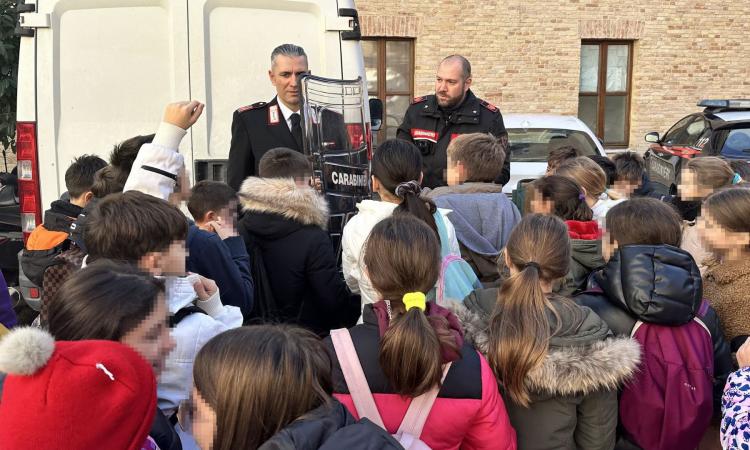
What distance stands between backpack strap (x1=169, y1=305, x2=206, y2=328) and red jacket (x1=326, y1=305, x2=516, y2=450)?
453 millimetres

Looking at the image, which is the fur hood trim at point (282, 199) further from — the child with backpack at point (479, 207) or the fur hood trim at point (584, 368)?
the fur hood trim at point (584, 368)

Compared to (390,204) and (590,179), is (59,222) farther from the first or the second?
(590,179)

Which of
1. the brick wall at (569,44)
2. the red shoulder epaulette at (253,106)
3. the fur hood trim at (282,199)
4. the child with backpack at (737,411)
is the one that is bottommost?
the child with backpack at (737,411)

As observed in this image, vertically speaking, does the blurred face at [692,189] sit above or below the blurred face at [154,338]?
above

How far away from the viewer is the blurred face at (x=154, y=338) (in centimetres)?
175

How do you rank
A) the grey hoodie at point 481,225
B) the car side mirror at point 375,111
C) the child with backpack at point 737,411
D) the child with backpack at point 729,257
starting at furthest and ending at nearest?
the car side mirror at point 375,111
the grey hoodie at point 481,225
the child with backpack at point 729,257
the child with backpack at point 737,411

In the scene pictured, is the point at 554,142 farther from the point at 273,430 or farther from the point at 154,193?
the point at 273,430

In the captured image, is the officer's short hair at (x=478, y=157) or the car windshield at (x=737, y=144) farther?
the car windshield at (x=737, y=144)

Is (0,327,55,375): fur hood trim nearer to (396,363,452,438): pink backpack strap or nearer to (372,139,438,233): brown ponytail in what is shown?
(396,363,452,438): pink backpack strap

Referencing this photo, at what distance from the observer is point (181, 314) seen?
208 centimetres

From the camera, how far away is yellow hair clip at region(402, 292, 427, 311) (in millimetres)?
2000

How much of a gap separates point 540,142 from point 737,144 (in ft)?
7.86

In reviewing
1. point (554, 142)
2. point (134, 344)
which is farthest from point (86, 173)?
point (554, 142)

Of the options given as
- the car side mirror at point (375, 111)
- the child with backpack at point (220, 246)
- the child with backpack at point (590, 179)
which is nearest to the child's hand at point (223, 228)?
the child with backpack at point (220, 246)
